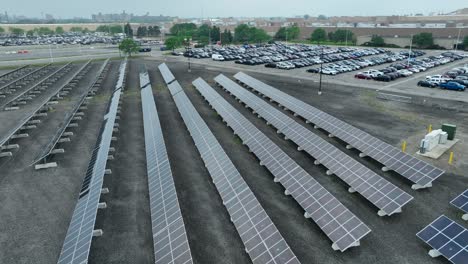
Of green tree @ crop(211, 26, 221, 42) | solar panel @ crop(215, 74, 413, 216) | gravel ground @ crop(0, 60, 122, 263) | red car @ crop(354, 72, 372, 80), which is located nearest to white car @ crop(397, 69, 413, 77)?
red car @ crop(354, 72, 372, 80)

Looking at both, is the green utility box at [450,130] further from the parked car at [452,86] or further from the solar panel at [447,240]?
the parked car at [452,86]

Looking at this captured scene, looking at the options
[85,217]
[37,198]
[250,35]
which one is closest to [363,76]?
[85,217]

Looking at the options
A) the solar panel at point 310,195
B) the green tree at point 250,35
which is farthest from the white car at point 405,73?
the green tree at point 250,35

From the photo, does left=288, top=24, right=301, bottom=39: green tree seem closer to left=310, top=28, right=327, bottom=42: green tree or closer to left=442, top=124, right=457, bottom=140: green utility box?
left=310, top=28, right=327, bottom=42: green tree

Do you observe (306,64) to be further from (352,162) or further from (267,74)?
(352,162)

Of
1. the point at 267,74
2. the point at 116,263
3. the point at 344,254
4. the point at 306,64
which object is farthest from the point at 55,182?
the point at 306,64

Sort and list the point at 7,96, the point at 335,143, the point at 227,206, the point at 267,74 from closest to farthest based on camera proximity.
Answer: the point at 227,206
the point at 335,143
the point at 7,96
the point at 267,74
